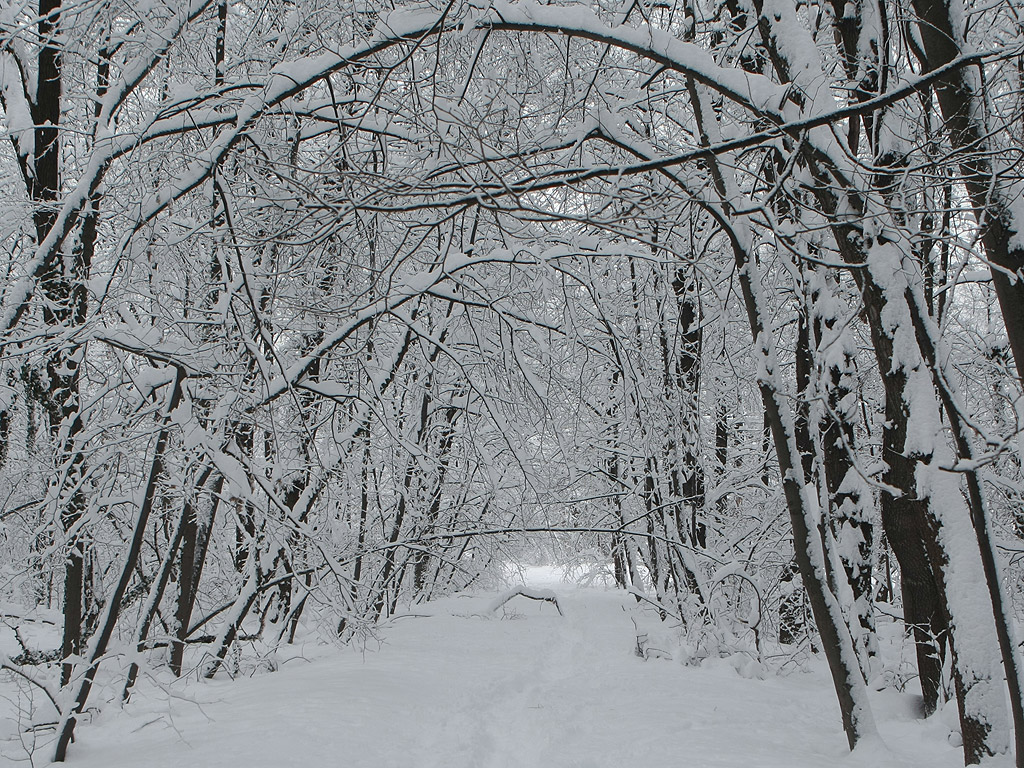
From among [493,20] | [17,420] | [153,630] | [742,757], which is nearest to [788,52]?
[493,20]

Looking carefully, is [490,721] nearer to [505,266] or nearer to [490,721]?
[490,721]

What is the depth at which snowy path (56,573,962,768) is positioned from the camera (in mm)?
Result: 4141

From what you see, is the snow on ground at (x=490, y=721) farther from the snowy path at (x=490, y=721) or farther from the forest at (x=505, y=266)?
the forest at (x=505, y=266)

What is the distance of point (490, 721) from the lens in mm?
5930

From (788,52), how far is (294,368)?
3720 millimetres

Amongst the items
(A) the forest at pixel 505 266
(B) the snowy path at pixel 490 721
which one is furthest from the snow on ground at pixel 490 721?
(A) the forest at pixel 505 266

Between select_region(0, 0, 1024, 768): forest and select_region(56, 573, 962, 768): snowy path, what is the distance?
0.37 meters

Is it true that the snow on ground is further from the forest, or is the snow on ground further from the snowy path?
the forest

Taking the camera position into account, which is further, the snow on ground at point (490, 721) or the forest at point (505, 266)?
the snow on ground at point (490, 721)

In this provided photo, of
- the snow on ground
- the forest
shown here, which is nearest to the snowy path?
the snow on ground

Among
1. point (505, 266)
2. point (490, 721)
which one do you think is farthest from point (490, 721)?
point (505, 266)

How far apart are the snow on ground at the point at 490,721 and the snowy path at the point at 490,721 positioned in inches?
0.7

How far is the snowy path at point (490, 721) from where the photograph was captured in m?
4.14

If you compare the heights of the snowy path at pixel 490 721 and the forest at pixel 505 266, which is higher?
the forest at pixel 505 266
